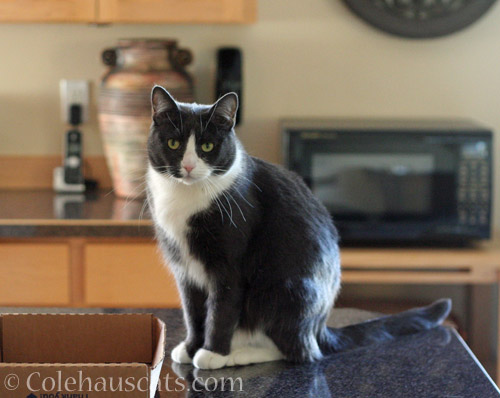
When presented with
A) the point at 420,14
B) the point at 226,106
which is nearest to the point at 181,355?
the point at 226,106

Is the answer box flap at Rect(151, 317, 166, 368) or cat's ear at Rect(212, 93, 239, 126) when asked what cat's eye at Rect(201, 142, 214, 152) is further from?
box flap at Rect(151, 317, 166, 368)

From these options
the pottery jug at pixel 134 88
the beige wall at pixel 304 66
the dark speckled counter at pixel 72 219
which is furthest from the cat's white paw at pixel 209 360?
the beige wall at pixel 304 66

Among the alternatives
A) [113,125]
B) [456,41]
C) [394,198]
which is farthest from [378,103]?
[113,125]

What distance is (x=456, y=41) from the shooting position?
2648mm

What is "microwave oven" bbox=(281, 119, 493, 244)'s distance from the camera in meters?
2.25

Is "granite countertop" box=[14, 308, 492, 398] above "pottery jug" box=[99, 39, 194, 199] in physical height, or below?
below

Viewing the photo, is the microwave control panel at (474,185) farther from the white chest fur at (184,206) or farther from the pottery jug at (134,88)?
the white chest fur at (184,206)

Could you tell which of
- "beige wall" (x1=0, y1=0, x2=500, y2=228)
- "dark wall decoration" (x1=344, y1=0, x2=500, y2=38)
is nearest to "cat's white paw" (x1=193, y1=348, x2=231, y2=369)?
"beige wall" (x1=0, y1=0, x2=500, y2=228)

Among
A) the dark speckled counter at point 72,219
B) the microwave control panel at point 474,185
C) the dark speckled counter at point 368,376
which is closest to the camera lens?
the dark speckled counter at point 368,376

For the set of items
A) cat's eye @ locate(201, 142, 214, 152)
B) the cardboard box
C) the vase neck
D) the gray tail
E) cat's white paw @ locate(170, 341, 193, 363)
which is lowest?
cat's white paw @ locate(170, 341, 193, 363)

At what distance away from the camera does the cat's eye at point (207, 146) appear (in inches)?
42.6

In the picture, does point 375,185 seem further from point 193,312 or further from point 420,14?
point 193,312

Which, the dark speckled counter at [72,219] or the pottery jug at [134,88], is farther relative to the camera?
the pottery jug at [134,88]

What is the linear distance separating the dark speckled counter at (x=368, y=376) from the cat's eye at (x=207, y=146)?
33cm
